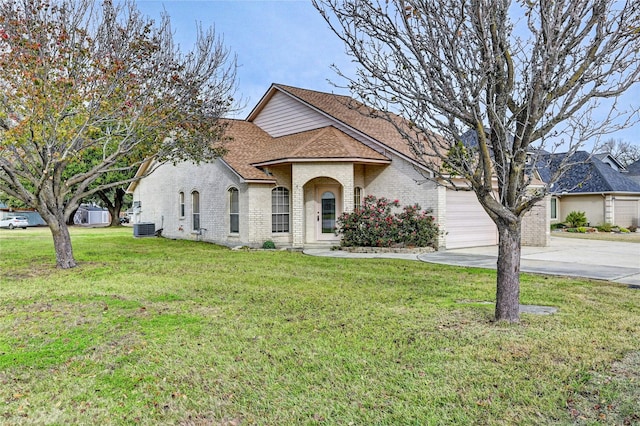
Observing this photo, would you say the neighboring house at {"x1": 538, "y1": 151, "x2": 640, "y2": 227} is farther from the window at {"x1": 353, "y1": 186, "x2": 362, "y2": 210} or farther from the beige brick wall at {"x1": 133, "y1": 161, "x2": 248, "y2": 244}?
the beige brick wall at {"x1": 133, "y1": 161, "x2": 248, "y2": 244}

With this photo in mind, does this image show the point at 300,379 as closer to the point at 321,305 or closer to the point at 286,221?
the point at 321,305

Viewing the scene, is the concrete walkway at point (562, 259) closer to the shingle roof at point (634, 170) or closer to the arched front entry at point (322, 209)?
the arched front entry at point (322, 209)

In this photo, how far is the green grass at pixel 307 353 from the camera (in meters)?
3.75

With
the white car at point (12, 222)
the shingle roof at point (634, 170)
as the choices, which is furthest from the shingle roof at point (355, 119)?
the white car at point (12, 222)

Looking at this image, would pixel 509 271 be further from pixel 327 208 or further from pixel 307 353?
pixel 327 208

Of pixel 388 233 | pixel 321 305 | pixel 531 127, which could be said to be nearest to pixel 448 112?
pixel 531 127

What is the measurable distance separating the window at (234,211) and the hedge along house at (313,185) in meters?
0.04

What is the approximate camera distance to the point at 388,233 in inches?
642

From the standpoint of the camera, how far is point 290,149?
1845cm

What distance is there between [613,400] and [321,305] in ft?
14.3

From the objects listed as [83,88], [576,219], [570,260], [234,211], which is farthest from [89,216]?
[570,260]

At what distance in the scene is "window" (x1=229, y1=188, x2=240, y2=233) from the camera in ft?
61.8

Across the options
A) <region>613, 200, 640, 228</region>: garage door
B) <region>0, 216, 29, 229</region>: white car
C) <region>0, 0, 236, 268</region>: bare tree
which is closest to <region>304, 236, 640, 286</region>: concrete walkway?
<region>0, 0, 236, 268</region>: bare tree

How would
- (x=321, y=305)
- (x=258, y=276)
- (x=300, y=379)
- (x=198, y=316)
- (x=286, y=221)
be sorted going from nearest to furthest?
(x=300, y=379) → (x=198, y=316) → (x=321, y=305) → (x=258, y=276) → (x=286, y=221)
